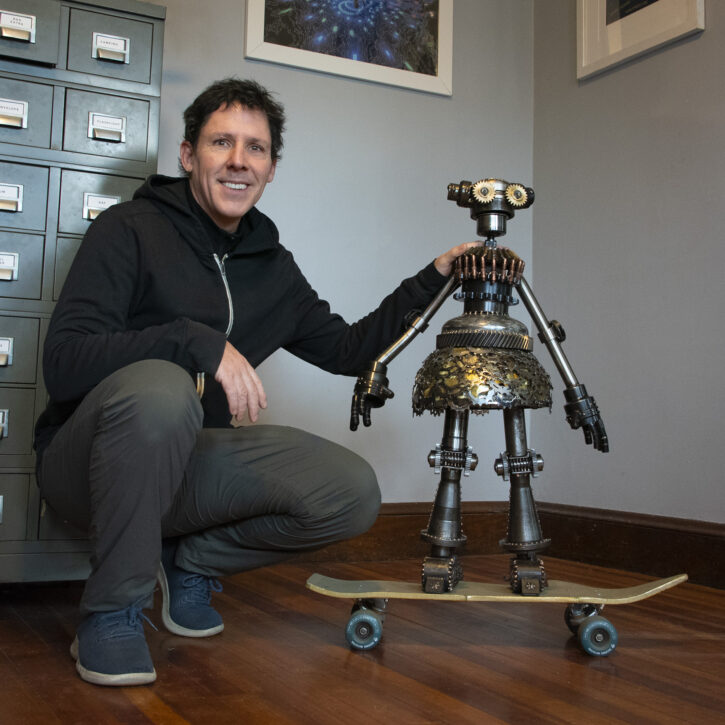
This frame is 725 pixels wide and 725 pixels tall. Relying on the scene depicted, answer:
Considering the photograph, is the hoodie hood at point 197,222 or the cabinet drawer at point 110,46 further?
the cabinet drawer at point 110,46

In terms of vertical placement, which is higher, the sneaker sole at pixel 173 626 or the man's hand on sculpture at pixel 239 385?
the man's hand on sculpture at pixel 239 385

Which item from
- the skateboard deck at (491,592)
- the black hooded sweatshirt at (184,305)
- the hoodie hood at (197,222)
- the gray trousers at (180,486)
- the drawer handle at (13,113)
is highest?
the drawer handle at (13,113)

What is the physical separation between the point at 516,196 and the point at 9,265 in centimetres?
120

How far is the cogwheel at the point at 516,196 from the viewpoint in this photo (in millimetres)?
1909

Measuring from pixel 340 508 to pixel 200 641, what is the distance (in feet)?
1.30

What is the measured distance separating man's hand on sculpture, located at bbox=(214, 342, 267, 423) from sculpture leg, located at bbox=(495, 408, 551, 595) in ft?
1.81

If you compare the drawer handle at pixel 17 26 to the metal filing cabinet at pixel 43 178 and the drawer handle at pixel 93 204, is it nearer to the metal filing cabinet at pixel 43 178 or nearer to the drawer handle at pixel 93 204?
the metal filing cabinet at pixel 43 178

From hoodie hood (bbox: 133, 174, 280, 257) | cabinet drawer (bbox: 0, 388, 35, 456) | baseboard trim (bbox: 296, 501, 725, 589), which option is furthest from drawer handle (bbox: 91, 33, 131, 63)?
baseboard trim (bbox: 296, 501, 725, 589)

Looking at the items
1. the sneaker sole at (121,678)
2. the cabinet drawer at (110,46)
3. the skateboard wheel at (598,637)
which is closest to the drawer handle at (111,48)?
the cabinet drawer at (110,46)

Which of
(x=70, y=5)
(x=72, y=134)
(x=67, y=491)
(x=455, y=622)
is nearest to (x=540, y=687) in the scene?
(x=455, y=622)

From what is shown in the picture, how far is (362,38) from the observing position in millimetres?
3043

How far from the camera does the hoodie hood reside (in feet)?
6.35

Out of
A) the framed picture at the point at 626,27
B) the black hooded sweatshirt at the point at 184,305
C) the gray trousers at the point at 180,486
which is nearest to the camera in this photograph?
the gray trousers at the point at 180,486

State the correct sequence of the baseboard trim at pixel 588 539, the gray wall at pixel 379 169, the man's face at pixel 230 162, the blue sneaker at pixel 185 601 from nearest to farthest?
the blue sneaker at pixel 185 601
the man's face at pixel 230 162
the baseboard trim at pixel 588 539
the gray wall at pixel 379 169
